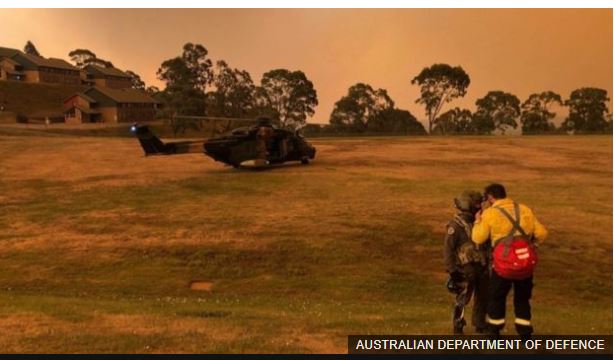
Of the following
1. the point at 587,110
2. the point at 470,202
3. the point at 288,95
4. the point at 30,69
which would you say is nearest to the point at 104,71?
the point at 30,69

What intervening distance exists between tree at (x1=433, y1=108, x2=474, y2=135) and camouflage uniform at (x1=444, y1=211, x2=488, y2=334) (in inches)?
3812

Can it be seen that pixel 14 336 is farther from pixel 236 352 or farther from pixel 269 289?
pixel 269 289

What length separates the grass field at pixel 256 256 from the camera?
872 centimetres

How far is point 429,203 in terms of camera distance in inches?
842

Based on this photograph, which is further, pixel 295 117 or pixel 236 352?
pixel 295 117

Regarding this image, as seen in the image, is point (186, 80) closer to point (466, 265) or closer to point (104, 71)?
point (104, 71)

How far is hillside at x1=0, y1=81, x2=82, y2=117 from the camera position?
103938 mm

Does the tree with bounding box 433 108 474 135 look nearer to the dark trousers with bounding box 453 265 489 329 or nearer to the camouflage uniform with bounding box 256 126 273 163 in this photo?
the camouflage uniform with bounding box 256 126 273 163

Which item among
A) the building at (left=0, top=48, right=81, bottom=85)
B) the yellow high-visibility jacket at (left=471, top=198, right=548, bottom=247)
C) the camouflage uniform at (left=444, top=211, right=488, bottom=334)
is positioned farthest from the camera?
the building at (left=0, top=48, right=81, bottom=85)

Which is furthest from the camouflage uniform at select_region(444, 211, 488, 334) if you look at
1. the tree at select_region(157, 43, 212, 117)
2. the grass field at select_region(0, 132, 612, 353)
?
the tree at select_region(157, 43, 212, 117)

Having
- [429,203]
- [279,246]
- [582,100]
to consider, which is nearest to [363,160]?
[429,203]

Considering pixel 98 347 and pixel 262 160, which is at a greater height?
pixel 262 160

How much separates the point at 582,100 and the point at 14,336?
357 feet

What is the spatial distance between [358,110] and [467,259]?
303 feet
